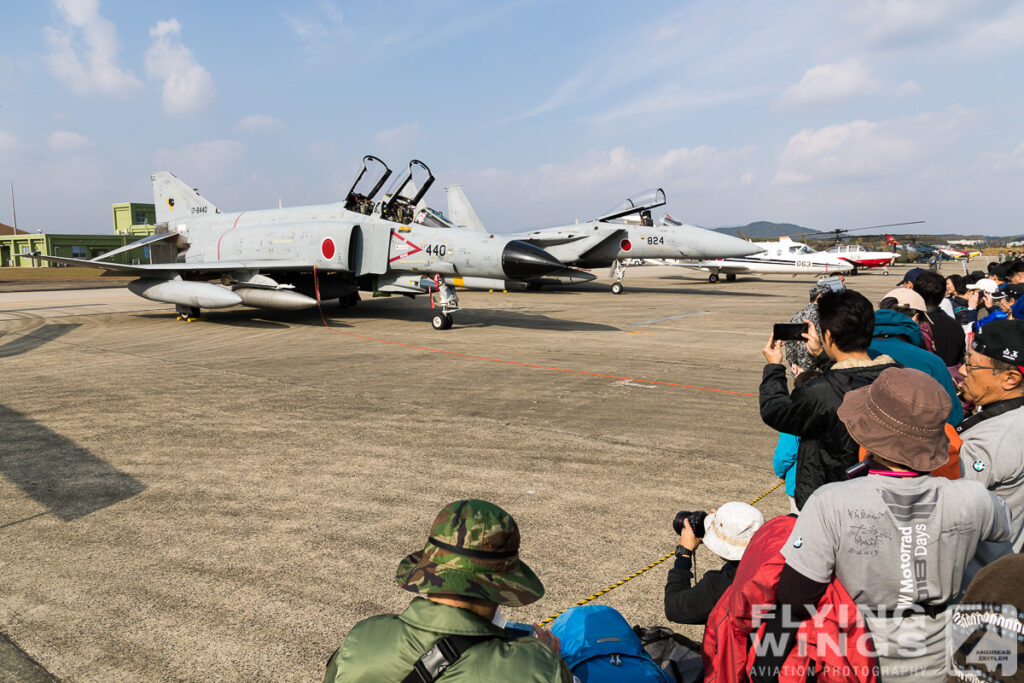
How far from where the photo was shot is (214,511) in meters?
4.39

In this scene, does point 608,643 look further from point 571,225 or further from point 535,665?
point 571,225

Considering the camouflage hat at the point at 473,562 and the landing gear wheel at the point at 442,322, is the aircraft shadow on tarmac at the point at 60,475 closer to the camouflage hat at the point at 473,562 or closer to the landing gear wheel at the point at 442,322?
the camouflage hat at the point at 473,562

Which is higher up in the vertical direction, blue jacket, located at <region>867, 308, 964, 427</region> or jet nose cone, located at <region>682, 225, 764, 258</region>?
jet nose cone, located at <region>682, 225, 764, 258</region>

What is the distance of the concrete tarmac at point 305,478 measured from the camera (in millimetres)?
3146

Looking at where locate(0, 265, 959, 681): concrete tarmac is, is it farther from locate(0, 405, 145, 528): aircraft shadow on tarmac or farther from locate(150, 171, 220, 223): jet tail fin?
locate(150, 171, 220, 223): jet tail fin

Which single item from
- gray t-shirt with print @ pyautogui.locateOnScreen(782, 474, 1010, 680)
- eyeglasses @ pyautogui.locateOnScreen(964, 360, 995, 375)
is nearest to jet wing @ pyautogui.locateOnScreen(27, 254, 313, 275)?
eyeglasses @ pyautogui.locateOnScreen(964, 360, 995, 375)

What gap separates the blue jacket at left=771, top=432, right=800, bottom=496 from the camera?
9.42 feet

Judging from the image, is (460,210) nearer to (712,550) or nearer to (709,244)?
(709,244)

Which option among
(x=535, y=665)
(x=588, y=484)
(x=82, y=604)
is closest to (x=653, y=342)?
(x=588, y=484)

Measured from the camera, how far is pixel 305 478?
5023 millimetres

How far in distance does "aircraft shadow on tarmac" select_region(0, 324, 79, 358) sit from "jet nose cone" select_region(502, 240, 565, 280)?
8353 mm

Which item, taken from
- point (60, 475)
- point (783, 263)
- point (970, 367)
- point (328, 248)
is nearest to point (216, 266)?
point (328, 248)

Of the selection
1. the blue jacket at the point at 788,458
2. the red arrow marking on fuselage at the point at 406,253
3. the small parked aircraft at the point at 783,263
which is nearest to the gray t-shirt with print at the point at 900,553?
the blue jacket at the point at 788,458

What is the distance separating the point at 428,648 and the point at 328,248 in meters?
13.1
